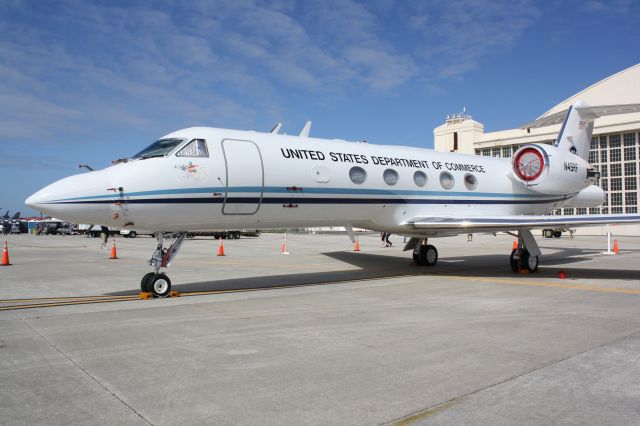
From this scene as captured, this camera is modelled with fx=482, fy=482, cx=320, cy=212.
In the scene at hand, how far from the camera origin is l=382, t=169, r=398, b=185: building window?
12.1 meters

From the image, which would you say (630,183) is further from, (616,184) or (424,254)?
(424,254)

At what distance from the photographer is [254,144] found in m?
10.1

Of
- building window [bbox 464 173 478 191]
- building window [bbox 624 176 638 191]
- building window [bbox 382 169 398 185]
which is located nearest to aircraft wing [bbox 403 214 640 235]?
building window [bbox 382 169 398 185]

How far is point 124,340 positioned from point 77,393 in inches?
73.2

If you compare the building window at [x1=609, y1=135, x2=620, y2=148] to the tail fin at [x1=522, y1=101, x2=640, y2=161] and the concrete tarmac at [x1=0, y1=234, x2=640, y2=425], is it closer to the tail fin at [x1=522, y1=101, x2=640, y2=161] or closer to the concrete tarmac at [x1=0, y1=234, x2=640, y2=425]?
the tail fin at [x1=522, y1=101, x2=640, y2=161]

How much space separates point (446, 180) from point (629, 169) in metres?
41.7

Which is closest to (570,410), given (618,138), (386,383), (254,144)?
(386,383)

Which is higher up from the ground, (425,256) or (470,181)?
(470,181)

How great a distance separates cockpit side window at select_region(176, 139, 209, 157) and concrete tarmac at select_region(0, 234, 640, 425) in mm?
2726

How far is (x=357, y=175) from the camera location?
11586 millimetres

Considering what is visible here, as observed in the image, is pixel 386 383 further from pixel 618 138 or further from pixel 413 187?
pixel 618 138

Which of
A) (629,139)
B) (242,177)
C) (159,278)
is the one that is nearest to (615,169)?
(629,139)

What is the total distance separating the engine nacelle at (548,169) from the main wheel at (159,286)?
37.0 ft

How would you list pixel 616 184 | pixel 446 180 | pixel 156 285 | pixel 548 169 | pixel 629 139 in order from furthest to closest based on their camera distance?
pixel 616 184 < pixel 629 139 < pixel 548 169 < pixel 446 180 < pixel 156 285
